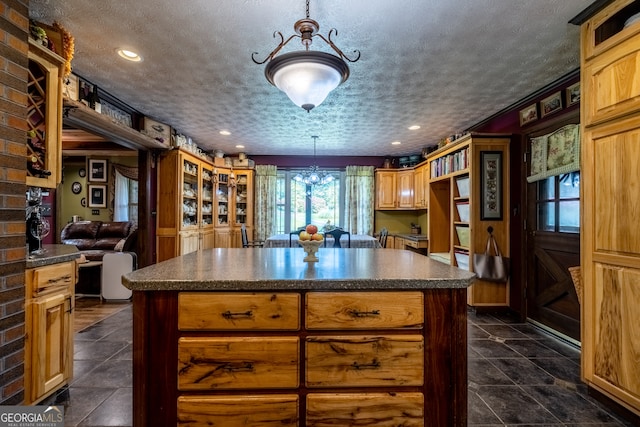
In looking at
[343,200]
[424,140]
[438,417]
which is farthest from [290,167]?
[438,417]

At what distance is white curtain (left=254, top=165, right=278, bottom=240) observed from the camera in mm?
6797

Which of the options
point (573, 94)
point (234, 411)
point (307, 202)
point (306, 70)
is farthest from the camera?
point (307, 202)

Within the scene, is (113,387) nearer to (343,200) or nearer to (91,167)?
(343,200)

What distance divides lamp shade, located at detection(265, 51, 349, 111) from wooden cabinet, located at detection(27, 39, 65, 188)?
1.41 m

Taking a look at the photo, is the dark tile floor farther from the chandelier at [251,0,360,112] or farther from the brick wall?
the chandelier at [251,0,360,112]

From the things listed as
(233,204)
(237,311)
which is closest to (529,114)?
(237,311)

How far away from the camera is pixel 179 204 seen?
482 centimetres

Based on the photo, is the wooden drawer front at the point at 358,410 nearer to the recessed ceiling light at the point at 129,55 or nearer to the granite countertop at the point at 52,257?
the granite countertop at the point at 52,257

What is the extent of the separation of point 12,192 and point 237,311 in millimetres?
1393

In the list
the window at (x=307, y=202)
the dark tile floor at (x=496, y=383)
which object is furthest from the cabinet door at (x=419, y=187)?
the dark tile floor at (x=496, y=383)

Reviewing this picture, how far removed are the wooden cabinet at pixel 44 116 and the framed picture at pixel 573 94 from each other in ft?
13.3

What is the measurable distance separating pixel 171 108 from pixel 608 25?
4156 mm

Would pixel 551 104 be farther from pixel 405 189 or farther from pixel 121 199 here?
pixel 121 199

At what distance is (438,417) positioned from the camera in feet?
4.83
